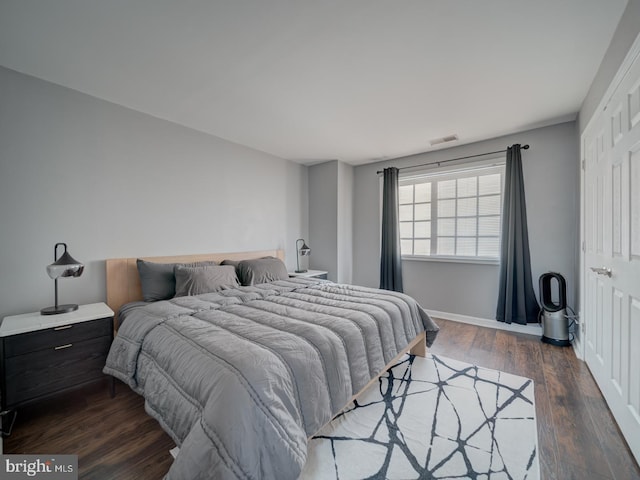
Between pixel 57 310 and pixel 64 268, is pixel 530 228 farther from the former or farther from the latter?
pixel 57 310

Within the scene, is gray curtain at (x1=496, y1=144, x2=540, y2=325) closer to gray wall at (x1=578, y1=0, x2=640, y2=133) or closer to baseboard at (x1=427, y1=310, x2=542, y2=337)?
baseboard at (x1=427, y1=310, x2=542, y2=337)

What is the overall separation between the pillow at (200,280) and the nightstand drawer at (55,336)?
600 millimetres

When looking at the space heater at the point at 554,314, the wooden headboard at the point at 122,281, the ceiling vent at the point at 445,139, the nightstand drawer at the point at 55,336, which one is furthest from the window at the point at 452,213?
the nightstand drawer at the point at 55,336

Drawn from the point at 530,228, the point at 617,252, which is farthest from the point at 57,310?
the point at 530,228

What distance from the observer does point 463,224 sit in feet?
12.5

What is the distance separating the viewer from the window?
3.61 m

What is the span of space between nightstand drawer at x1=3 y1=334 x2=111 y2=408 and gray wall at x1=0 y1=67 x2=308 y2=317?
1.97 feet

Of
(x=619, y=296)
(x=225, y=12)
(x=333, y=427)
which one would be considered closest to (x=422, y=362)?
(x=333, y=427)

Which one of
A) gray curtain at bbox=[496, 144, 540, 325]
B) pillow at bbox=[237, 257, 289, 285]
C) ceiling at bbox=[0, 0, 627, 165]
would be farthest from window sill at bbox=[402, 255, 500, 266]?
pillow at bbox=[237, 257, 289, 285]

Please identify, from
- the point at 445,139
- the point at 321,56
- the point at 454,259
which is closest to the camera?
the point at 321,56

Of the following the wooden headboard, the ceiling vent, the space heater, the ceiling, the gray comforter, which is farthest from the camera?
the ceiling vent

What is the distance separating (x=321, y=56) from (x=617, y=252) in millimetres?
2324

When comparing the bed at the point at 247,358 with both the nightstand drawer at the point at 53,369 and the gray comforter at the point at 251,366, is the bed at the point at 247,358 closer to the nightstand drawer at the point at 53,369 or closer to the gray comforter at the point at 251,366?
the gray comforter at the point at 251,366

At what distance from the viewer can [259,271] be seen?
127 inches
